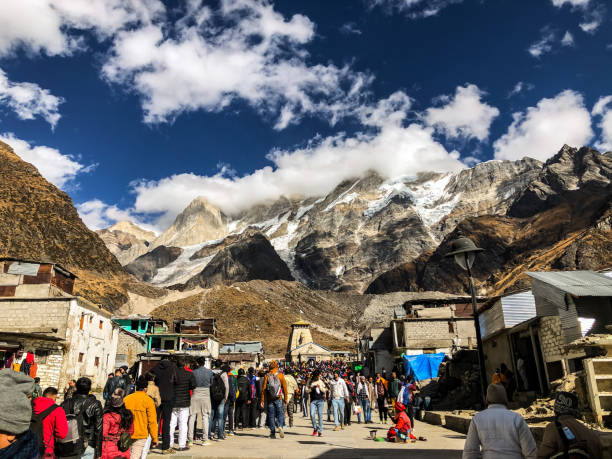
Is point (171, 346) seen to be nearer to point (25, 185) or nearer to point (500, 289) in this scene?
point (25, 185)

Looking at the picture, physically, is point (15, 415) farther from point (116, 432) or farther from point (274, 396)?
point (274, 396)

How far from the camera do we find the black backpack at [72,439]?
15.6ft

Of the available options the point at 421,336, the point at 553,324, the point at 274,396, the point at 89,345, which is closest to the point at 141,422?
the point at 274,396

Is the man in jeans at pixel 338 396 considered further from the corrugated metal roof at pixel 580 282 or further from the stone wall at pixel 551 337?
the corrugated metal roof at pixel 580 282

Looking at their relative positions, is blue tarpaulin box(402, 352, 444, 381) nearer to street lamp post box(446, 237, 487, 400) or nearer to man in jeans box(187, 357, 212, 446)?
street lamp post box(446, 237, 487, 400)

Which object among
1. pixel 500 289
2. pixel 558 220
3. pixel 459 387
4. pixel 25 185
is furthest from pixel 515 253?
pixel 25 185

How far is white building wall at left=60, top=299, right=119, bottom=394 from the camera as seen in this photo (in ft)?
75.7

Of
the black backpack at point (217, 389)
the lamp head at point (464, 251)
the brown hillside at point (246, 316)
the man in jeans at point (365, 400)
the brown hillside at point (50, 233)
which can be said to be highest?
the brown hillside at point (50, 233)

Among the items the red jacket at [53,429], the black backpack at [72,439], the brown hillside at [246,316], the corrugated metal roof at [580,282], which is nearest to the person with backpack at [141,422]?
the black backpack at [72,439]

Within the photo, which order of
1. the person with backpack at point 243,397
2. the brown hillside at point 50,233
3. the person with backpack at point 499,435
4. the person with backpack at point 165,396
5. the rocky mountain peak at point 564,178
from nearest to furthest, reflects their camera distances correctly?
1. the person with backpack at point 499,435
2. the person with backpack at point 165,396
3. the person with backpack at point 243,397
4. the brown hillside at point 50,233
5. the rocky mountain peak at point 564,178

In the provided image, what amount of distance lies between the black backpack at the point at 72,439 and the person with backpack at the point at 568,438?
475cm

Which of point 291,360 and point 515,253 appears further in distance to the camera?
point 515,253

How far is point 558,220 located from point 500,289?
32181 millimetres

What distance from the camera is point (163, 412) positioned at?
8.43m
